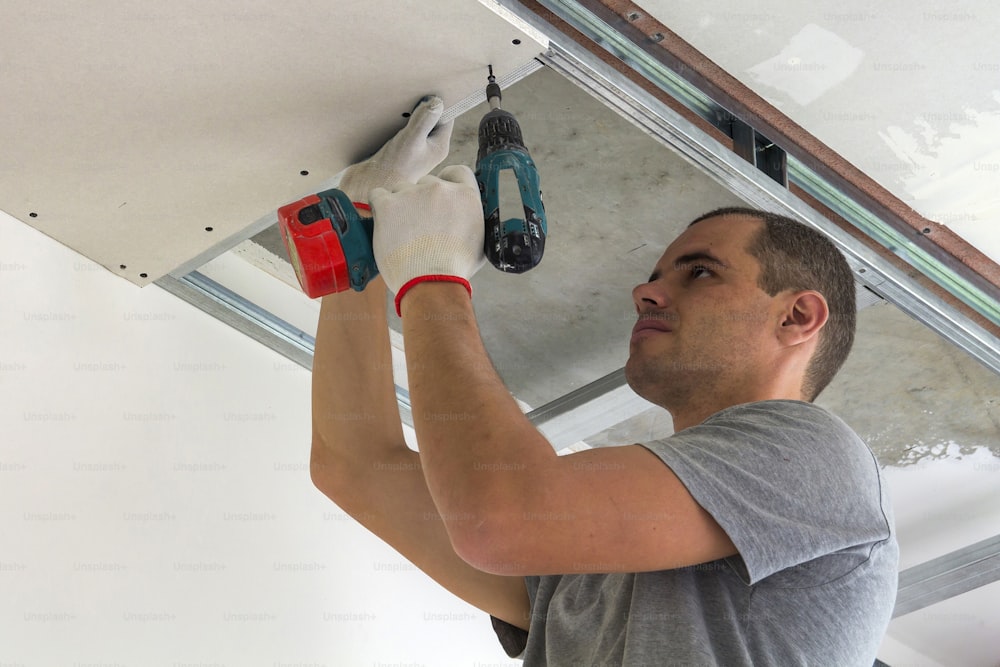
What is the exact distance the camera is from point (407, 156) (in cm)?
191

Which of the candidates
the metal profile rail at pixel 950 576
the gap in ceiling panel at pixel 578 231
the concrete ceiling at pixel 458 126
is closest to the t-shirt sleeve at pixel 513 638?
the concrete ceiling at pixel 458 126

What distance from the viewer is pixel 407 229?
1570 millimetres

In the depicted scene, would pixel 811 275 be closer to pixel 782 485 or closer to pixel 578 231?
pixel 782 485

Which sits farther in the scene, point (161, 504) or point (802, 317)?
point (161, 504)

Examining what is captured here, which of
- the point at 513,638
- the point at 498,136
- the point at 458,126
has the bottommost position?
the point at 513,638

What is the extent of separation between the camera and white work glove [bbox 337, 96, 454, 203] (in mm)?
1890

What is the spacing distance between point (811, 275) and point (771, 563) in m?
0.63

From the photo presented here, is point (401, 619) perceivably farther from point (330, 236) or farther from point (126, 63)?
point (126, 63)

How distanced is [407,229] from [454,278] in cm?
11

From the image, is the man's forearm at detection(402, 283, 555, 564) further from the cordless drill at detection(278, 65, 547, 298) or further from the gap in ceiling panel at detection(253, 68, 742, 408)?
the gap in ceiling panel at detection(253, 68, 742, 408)

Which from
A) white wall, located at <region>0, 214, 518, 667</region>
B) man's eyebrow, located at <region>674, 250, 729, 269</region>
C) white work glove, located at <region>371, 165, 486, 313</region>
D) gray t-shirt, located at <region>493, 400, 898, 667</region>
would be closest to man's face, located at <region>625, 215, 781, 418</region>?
man's eyebrow, located at <region>674, 250, 729, 269</region>

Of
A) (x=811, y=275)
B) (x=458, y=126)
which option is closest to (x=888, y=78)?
(x=811, y=275)

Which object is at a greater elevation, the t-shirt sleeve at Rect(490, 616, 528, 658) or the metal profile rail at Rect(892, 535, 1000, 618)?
the metal profile rail at Rect(892, 535, 1000, 618)

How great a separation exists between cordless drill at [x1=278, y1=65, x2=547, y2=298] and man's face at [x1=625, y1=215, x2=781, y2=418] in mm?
230
